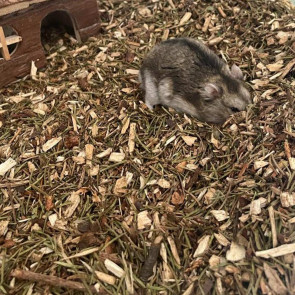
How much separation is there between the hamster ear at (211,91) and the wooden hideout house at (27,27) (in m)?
2.19

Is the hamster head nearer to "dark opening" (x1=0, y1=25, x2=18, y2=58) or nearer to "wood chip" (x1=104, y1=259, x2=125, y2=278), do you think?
"wood chip" (x1=104, y1=259, x2=125, y2=278)

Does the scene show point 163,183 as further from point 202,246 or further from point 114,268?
point 114,268

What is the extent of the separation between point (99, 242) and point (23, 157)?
130 centimetres

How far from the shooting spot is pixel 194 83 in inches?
158

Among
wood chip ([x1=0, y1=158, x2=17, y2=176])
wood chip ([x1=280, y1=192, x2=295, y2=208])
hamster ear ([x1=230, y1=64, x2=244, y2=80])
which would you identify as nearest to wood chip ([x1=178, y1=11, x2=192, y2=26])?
hamster ear ([x1=230, y1=64, x2=244, y2=80])

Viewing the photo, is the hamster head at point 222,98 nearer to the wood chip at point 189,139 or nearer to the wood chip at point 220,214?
the wood chip at point 189,139

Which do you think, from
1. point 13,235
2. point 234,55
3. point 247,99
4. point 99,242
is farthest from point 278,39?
point 13,235

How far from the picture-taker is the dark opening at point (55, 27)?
5330mm

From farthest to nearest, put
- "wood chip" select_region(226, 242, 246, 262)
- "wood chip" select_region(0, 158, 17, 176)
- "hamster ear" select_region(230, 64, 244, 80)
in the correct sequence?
"hamster ear" select_region(230, 64, 244, 80), "wood chip" select_region(0, 158, 17, 176), "wood chip" select_region(226, 242, 246, 262)

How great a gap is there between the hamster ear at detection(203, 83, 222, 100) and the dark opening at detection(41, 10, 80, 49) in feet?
7.80

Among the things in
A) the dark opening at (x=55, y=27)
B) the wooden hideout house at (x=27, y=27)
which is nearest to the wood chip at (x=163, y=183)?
the wooden hideout house at (x=27, y=27)

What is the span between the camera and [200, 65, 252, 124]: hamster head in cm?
389

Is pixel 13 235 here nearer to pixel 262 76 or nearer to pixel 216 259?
pixel 216 259

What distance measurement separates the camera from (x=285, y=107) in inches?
144
